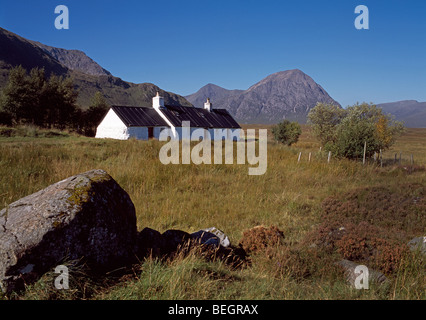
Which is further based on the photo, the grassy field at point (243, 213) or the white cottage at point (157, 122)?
the white cottage at point (157, 122)

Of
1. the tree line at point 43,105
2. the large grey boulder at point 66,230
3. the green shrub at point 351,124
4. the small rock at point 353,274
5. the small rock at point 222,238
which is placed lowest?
the small rock at point 353,274

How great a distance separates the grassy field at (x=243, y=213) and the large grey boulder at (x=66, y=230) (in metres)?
0.23

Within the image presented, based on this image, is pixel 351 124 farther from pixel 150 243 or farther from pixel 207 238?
pixel 150 243

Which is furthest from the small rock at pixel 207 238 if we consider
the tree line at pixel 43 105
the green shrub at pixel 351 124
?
the tree line at pixel 43 105

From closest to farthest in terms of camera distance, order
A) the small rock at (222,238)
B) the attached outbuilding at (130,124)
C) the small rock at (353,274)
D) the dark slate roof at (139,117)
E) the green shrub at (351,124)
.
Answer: the small rock at (353,274), the small rock at (222,238), the green shrub at (351,124), the attached outbuilding at (130,124), the dark slate roof at (139,117)

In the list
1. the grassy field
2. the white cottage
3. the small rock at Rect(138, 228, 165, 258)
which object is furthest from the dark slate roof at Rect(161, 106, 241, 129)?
the small rock at Rect(138, 228, 165, 258)

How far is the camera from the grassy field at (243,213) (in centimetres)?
320

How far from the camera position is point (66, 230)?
303 centimetres

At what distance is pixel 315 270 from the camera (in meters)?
4.46

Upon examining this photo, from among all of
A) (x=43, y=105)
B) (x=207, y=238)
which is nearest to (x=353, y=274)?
(x=207, y=238)

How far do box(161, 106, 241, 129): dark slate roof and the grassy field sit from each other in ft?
82.3

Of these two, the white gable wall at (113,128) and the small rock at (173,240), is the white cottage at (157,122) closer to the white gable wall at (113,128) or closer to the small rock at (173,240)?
the white gable wall at (113,128)

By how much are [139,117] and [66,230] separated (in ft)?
113

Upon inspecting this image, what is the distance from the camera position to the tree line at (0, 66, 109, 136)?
1340 inches
